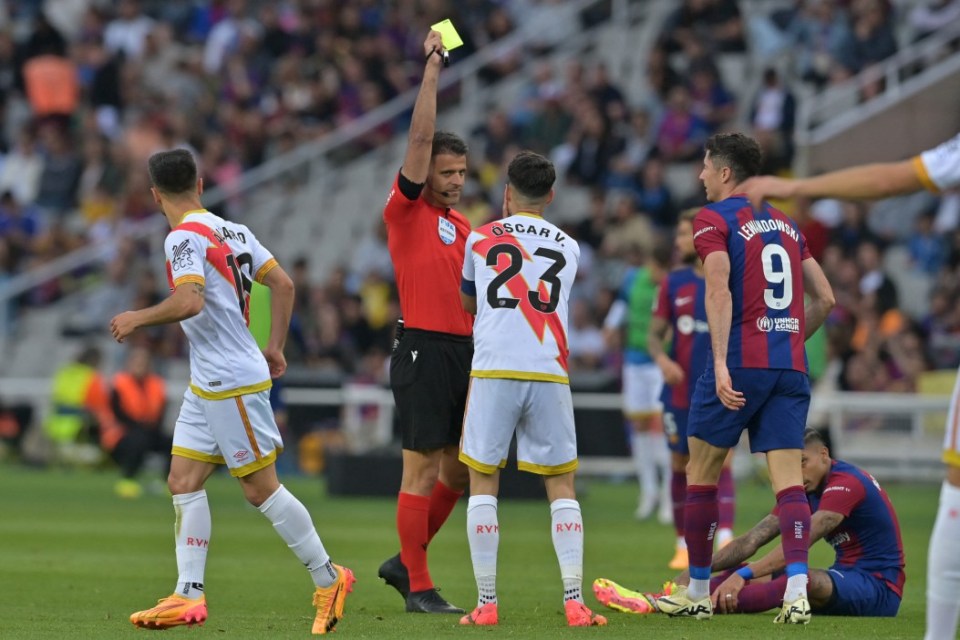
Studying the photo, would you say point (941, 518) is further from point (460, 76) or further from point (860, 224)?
point (460, 76)

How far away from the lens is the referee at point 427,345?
30.6 feet

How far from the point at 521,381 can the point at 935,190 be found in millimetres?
3020

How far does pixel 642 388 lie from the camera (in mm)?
16656

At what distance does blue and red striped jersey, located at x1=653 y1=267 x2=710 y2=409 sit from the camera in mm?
12570

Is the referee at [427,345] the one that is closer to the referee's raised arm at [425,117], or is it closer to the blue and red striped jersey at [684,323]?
the referee's raised arm at [425,117]

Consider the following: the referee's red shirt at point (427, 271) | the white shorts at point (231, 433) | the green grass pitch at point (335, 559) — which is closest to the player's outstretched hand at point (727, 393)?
the green grass pitch at point (335, 559)

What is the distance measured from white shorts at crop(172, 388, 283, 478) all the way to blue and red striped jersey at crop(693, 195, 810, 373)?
236 cm

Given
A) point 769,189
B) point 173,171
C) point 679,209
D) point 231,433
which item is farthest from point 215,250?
point 679,209

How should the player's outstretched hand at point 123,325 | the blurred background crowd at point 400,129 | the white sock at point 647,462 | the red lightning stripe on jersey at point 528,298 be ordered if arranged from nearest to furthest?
the player's outstretched hand at point 123,325
the red lightning stripe on jersey at point 528,298
the white sock at point 647,462
the blurred background crowd at point 400,129

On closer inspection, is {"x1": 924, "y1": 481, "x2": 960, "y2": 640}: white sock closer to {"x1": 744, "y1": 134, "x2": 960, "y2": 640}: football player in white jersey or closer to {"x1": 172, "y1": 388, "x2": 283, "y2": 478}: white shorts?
{"x1": 744, "y1": 134, "x2": 960, "y2": 640}: football player in white jersey

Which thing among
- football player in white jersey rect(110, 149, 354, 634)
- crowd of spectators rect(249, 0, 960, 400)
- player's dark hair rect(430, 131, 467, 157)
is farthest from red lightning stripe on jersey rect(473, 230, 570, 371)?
crowd of spectators rect(249, 0, 960, 400)

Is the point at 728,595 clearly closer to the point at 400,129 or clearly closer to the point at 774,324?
the point at 774,324

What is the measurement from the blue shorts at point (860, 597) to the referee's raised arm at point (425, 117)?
3.14 meters

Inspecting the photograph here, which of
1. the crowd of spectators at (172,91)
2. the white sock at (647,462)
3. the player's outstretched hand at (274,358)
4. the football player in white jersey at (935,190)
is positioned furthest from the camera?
the crowd of spectators at (172,91)
